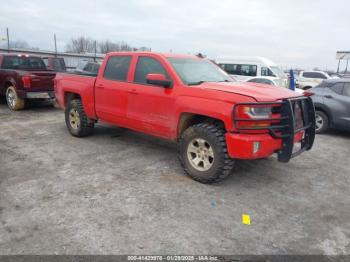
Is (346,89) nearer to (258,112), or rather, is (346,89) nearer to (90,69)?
(258,112)

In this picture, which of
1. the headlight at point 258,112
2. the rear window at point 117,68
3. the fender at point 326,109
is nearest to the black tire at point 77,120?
the rear window at point 117,68

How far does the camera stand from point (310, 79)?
20.3 metres

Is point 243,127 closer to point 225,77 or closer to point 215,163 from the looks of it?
point 215,163

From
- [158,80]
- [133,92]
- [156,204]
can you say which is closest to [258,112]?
[158,80]

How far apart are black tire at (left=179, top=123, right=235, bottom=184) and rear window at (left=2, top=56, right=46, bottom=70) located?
7704 mm

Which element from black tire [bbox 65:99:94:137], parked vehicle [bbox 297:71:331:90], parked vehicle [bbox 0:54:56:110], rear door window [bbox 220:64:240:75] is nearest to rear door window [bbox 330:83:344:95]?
black tire [bbox 65:99:94:137]

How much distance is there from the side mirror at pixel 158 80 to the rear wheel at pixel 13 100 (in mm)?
6478

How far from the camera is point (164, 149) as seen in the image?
234 inches

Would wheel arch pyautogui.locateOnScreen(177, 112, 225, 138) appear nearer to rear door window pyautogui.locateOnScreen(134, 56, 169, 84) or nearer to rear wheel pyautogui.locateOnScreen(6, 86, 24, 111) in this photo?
rear door window pyautogui.locateOnScreen(134, 56, 169, 84)

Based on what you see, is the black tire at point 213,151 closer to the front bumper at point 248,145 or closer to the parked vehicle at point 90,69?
the front bumper at point 248,145

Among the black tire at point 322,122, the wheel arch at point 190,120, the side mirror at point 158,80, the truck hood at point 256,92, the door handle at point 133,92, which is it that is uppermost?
the side mirror at point 158,80

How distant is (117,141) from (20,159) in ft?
6.27

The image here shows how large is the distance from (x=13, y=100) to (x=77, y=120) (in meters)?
4.21

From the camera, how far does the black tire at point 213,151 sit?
4.06 metres
